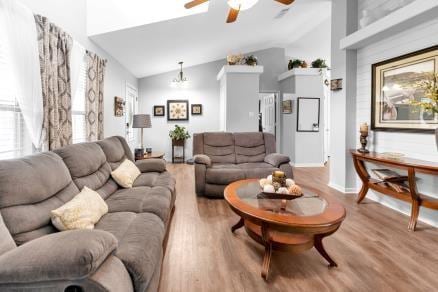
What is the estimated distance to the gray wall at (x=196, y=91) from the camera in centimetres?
775

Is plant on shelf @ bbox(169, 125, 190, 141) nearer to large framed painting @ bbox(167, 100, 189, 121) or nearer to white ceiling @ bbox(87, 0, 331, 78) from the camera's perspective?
large framed painting @ bbox(167, 100, 189, 121)

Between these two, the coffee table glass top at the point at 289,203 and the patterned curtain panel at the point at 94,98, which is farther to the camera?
the patterned curtain panel at the point at 94,98

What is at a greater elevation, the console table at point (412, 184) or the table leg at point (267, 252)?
the console table at point (412, 184)

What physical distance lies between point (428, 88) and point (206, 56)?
5.31 metres

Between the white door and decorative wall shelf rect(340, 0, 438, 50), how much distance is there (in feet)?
12.5

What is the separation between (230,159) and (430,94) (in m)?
2.79

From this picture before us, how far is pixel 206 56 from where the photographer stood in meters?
7.11

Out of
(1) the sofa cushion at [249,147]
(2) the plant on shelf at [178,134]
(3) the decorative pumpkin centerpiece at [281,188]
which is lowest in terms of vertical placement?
(3) the decorative pumpkin centerpiece at [281,188]

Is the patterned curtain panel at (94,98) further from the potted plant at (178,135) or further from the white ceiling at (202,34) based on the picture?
the potted plant at (178,135)

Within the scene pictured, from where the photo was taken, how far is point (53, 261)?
1.05 metres

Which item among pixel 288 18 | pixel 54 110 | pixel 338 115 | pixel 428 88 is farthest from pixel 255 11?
pixel 54 110

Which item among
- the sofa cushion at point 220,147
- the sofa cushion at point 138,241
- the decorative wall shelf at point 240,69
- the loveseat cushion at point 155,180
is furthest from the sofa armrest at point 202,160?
the decorative wall shelf at point 240,69

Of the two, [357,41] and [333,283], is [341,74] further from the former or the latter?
[333,283]

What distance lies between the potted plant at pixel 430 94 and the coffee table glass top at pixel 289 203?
1461 millimetres
